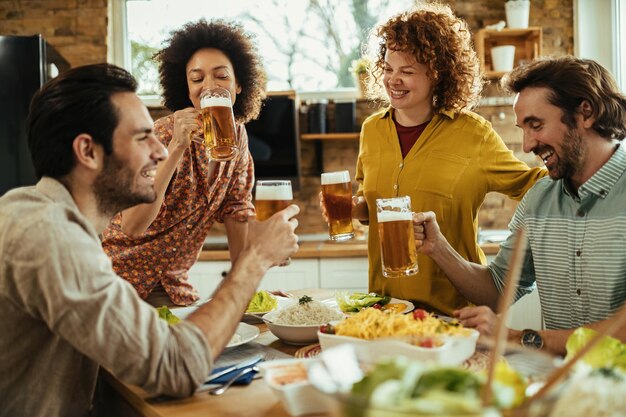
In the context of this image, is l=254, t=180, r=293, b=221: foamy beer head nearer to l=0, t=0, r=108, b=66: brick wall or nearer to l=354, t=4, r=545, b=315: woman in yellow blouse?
l=354, t=4, r=545, b=315: woman in yellow blouse

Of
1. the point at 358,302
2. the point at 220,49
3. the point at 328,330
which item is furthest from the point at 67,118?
the point at 220,49

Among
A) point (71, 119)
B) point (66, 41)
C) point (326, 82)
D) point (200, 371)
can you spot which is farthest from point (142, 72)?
point (200, 371)

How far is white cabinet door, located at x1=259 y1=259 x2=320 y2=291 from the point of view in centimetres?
418

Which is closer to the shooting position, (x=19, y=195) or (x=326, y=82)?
(x=19, y=195)

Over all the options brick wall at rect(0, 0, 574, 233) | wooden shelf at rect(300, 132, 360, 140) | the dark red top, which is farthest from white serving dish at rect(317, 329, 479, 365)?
brick wall at rect(0, 0, 574, 233)

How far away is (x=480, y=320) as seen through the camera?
172cm

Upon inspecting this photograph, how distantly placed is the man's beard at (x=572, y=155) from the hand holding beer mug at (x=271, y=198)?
2.72 ft

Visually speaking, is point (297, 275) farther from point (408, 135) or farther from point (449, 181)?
point (449, 181)

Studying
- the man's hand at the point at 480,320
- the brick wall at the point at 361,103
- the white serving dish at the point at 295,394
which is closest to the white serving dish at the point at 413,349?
the white serving dish at the point at 295,394

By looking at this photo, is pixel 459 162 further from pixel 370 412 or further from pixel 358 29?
Answer: pixel 358 29

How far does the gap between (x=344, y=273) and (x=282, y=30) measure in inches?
78.1

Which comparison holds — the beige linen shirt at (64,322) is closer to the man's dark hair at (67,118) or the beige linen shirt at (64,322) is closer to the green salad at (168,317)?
the man's dark hair at (67,118)

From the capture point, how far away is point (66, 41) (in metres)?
4.80

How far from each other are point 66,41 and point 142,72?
0.57 metres
